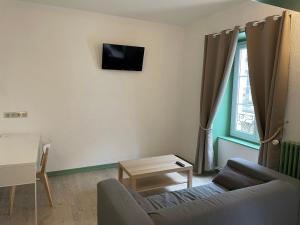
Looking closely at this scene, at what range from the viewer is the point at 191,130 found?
4.07 metres

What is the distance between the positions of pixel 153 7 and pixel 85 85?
1.51m

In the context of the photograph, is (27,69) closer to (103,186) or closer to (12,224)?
(12,224)

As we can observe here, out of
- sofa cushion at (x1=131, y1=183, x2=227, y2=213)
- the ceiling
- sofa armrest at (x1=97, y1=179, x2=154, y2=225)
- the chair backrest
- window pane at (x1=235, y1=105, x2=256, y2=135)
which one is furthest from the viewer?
window pane at (x1=235, y1=105, x2=256, y2=135)

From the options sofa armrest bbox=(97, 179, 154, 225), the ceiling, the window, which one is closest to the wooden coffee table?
sofa armrest bbox=(97, 179, 154, 225)

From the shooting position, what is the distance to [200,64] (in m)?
3.81

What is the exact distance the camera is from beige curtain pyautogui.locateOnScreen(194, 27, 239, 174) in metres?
3.15

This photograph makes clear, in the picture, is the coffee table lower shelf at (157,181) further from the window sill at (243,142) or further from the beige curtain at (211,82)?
the window sill at (243,142)

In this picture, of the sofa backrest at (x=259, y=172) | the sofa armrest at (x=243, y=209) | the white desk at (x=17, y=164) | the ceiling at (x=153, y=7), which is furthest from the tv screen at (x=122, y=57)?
the sofa armrest at (x=243, y=209)

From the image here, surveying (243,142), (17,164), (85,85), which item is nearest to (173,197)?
(17,164)

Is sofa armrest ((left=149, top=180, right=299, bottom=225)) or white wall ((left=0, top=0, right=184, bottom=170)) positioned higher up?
white wall ((left=0, top=0, right=184, bottom=170))

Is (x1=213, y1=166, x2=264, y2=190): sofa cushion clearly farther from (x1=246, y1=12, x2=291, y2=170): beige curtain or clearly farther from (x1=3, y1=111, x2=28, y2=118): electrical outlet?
(x1=3, y1=111, x2=28, y2=118): electrical outlet

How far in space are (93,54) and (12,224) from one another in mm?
2420

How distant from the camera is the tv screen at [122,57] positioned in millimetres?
3592

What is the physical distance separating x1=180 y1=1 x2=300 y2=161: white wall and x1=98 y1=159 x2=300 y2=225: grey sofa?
846 mm
